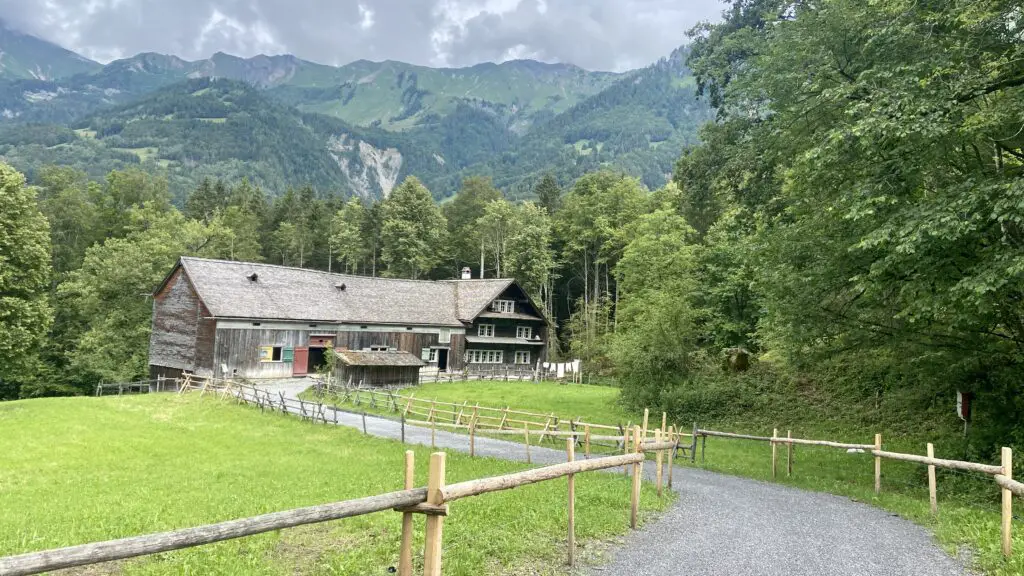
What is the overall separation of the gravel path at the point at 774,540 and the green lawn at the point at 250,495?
828 mm

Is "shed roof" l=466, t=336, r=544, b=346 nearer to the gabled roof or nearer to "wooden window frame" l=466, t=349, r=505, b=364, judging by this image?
"wooden window frame" l=466, t=349, r=505, b=364

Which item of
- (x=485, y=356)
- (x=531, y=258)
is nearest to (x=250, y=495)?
(x=485, y=356)

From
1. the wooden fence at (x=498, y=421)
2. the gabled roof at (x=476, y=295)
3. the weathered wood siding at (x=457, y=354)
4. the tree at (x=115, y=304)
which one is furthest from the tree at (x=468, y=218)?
the wooden fence at (x=498, y=421)

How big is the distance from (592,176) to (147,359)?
5179cm

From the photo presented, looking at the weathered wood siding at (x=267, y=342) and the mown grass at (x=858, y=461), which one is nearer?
the mown grass at (x=858, y=461)

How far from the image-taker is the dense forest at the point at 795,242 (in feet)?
40.3

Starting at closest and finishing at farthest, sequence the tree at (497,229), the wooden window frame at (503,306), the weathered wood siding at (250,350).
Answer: the weathered wood siding at (250,350) < the wooden window frame at (503,306) < the tree at (497,229)

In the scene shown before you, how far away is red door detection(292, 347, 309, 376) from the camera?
44.2m

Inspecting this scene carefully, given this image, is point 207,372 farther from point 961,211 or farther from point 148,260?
point 961,211

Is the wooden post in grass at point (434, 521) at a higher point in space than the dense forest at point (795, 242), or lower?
lower

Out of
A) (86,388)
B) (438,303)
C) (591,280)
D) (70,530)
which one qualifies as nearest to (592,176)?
(591,280)

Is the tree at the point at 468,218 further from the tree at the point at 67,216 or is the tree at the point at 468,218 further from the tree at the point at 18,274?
the tree at the point at 18,274

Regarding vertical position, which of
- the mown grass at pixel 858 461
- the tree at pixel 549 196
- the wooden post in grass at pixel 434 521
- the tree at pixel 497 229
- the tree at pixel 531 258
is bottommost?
the mown grass at pixel 858 461

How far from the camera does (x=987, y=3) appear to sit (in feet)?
39.6
